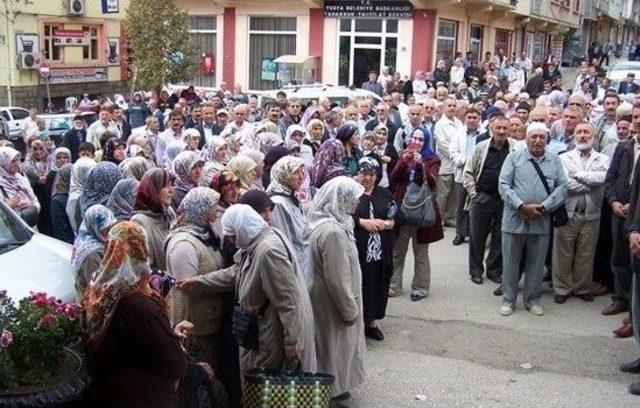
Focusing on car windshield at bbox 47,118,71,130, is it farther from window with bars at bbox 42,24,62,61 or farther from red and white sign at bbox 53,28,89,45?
red and white sign at bbox 53,28,89,45

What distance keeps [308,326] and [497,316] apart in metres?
3.55

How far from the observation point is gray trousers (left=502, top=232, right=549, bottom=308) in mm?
7680

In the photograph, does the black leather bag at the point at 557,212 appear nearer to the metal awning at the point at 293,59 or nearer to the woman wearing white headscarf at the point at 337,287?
the woman wearing white headscarf at the point at 337,287

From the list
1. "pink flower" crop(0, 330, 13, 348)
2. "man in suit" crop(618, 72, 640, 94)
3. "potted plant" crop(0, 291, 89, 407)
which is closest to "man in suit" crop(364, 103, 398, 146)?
"potted plant" crop(0, 291, 89, 407)

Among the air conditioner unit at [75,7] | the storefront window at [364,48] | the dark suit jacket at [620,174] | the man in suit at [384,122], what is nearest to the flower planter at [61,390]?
the dark suit jacket at [620,174]

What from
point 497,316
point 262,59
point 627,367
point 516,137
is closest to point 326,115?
point 516,137

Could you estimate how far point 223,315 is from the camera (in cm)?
512

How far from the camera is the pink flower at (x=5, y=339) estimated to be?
140 inches

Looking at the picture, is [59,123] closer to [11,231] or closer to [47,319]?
[11,231]

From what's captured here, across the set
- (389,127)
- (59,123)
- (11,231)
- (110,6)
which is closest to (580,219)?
(389,127)

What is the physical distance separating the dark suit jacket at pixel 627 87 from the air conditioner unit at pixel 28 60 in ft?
68.8

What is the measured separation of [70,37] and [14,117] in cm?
1088

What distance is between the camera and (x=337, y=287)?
5.23 metres

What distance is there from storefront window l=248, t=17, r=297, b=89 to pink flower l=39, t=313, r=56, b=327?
26.7 m
